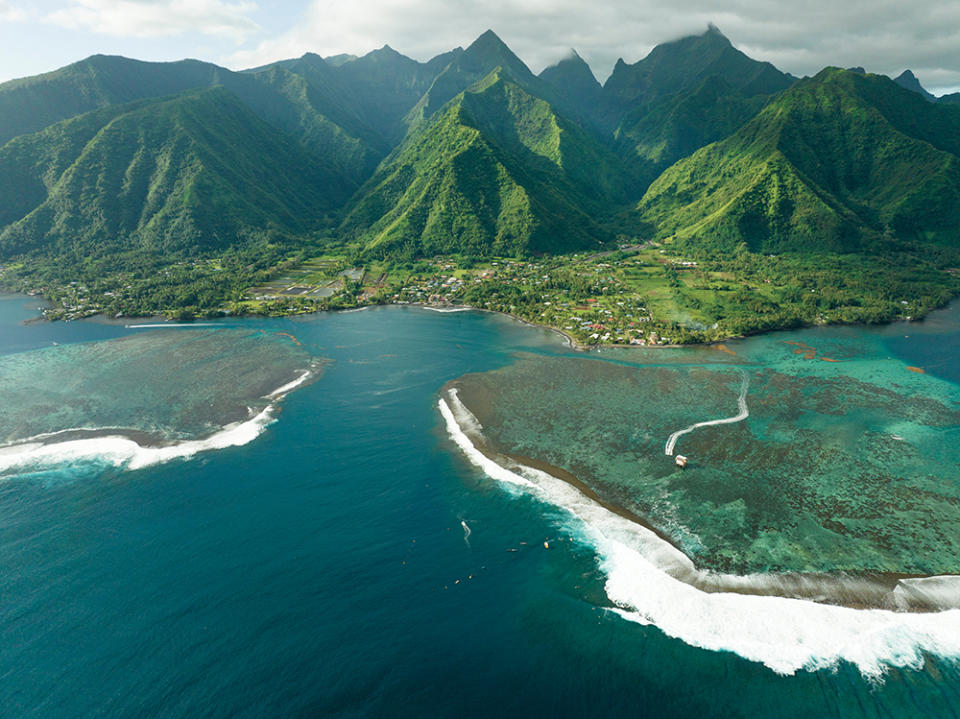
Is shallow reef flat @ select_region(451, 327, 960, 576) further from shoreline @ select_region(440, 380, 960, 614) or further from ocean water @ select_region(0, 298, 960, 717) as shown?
ocean water @ select_region(0, 298, 960, 717)

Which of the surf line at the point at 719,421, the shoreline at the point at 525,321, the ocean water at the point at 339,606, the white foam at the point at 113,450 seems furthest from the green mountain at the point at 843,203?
the white foam at the point at 113,450

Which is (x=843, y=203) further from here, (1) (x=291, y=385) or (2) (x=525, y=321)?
(1) (x=291, y=385)

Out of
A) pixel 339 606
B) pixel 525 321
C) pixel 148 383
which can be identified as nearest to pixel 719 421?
pixel 339 606

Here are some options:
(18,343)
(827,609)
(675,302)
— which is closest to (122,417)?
(18,343)

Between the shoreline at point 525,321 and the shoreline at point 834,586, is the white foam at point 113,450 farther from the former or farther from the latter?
the shoreline at point 525,321

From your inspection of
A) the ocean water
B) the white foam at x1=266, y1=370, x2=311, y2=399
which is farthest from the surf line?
the white foam at x1=266, y1=370, x2=311, y2=399
